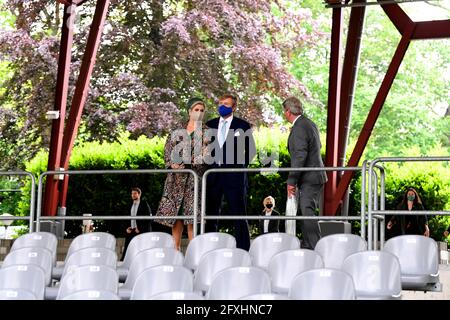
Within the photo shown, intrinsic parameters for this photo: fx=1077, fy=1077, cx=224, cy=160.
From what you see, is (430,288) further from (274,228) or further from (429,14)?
(429,14)

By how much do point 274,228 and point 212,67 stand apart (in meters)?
9.09

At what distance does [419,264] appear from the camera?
8.80 m

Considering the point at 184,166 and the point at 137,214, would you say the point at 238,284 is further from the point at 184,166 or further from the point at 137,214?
the point at 137,214

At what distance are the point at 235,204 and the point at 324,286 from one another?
440 centimetres

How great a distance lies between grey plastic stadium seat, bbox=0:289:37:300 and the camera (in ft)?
21.5

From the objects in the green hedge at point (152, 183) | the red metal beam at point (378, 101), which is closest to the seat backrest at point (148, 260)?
the red metal beam at point (378, 101)

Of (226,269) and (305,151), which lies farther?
(305,151)

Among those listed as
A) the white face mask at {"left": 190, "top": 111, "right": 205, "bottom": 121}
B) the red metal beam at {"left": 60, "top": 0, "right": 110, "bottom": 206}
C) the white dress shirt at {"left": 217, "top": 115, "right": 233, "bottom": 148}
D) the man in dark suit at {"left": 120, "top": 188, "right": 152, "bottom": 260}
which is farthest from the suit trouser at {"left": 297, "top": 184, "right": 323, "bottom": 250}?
the red metal beam at {"left": 60, "top": 0, "right": 110, "bottom": 206}

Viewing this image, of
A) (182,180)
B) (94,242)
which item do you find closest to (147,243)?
(94,242)

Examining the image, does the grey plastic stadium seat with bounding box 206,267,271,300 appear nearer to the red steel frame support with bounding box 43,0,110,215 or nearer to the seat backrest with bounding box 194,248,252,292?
the seat backrest with bounding box 194,248,252,292

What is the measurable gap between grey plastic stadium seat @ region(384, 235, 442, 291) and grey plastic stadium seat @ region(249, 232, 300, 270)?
36.8 inches

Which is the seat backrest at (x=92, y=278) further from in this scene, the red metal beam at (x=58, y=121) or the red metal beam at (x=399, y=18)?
the red metal beam at (x=399, y=18)

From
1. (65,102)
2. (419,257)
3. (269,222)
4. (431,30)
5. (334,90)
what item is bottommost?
(419,257)
